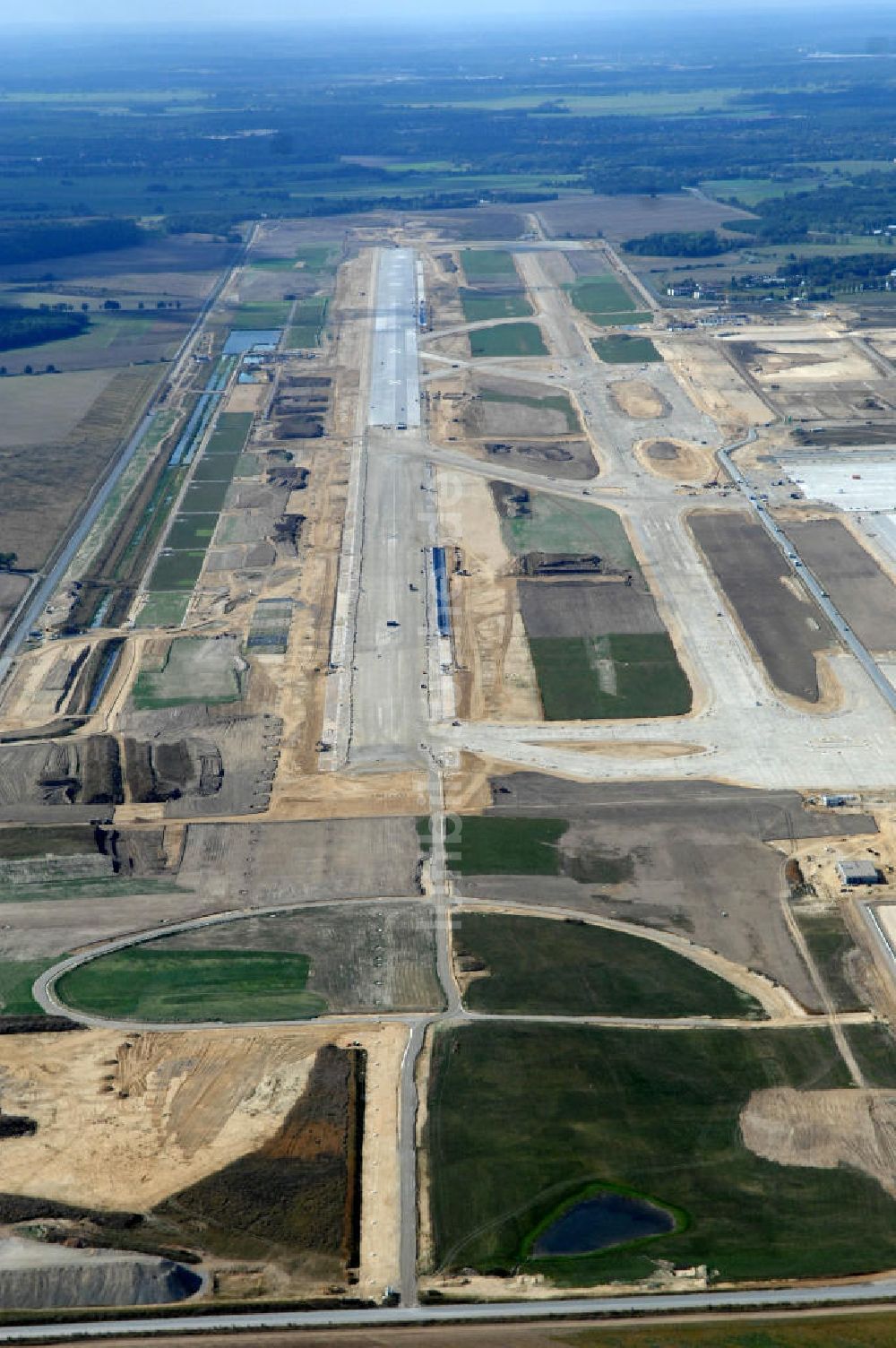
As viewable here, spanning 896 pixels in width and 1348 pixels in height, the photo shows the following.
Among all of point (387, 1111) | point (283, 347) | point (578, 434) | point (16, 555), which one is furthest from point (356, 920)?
point (283, 347)

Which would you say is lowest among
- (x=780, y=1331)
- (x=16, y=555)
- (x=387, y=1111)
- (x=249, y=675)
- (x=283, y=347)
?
(x=780, y=1331)

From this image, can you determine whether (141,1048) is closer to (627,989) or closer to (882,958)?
(627,989)

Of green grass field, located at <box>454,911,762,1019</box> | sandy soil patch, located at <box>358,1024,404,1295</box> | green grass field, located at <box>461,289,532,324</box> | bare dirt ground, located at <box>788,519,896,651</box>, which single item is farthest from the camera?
green grass field, located at <box>461,289,532,324</box>

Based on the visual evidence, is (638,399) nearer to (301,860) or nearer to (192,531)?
(192,531)

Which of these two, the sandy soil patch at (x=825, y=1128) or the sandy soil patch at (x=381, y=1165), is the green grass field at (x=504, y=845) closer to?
the sandy soil patch at (x=381, y=1165)

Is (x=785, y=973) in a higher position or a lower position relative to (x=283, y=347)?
lower

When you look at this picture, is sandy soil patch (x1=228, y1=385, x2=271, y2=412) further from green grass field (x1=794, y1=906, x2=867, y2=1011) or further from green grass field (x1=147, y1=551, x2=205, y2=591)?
green grass field (x1=794, y1=906, x2=867, y2=1011)

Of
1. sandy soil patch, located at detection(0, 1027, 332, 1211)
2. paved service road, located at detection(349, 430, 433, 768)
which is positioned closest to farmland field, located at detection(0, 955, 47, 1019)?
sandy soil patch, located at detection(0, 1027, 332, 1211)
